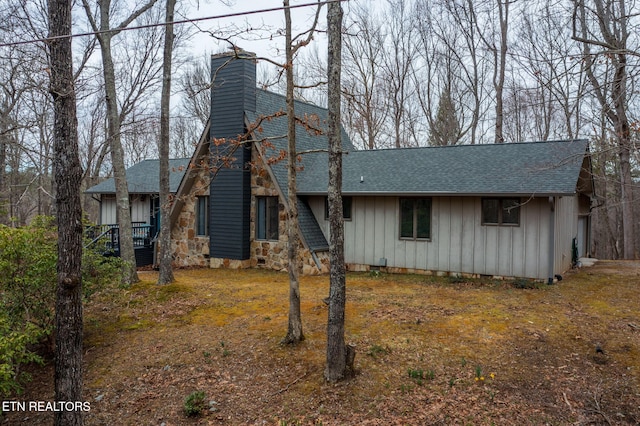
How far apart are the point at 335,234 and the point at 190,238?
10024mm

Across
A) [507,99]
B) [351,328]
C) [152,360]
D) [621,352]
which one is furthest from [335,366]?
[507,99]

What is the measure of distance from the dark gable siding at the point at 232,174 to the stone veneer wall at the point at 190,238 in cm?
56

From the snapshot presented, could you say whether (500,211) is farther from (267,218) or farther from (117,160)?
(117,160)

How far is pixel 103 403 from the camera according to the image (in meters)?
5.33

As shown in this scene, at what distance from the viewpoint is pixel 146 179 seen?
19.7 m

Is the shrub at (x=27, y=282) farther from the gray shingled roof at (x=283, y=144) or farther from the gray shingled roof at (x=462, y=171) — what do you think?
the gray shingled roof at (x=462, y=171)

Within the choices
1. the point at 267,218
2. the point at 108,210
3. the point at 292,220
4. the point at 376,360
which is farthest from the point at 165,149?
the point at 108,210

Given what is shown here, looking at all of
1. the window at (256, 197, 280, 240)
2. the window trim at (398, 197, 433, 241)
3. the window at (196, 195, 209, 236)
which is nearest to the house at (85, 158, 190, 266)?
the window at (196, 195, 209, 236)

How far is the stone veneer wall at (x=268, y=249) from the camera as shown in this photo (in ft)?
40.5

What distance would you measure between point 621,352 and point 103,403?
712 centimetres

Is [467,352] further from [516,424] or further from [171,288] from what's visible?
[171,288]

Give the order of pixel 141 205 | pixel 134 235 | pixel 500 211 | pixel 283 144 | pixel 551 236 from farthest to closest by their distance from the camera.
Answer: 1. pixel 141 205
2. pixel 134 235
3. pixel 283 144
4. pixel 500 211
5. pixel 551 236

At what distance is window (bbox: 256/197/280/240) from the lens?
42.8 feet

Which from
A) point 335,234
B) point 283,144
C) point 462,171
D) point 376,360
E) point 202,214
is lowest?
point 376,360
